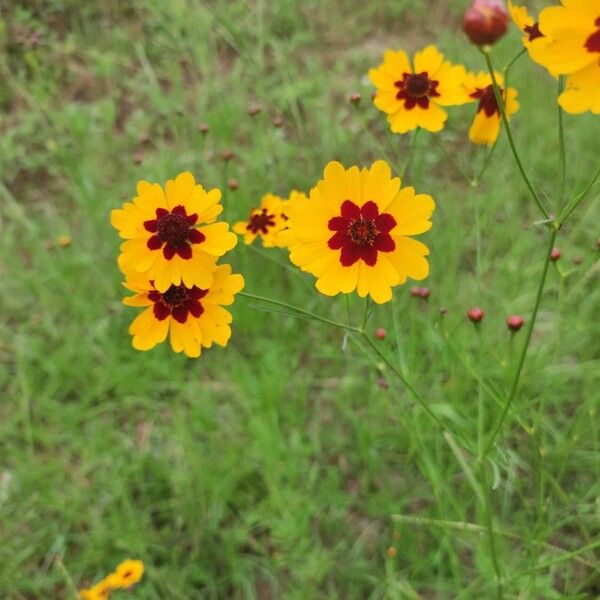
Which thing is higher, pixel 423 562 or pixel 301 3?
pixel 301 3

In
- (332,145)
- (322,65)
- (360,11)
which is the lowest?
(332,145)

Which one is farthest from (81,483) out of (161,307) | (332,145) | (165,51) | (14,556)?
(165,51)

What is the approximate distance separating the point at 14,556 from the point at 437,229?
6.38 feet

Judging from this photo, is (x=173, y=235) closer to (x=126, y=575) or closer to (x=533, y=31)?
(x=533, y=31)

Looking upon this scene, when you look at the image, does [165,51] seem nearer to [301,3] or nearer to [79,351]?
[301,3]

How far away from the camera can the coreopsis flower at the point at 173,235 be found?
1.21m

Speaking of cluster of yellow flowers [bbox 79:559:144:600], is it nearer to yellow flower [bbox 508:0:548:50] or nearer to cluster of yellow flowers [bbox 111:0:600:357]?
cluster of yellow flowers [bbox 111:0:600:357]

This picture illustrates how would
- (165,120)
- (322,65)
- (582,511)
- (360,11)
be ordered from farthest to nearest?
(360,11) → (322,65) → (165,120) → (582,511)

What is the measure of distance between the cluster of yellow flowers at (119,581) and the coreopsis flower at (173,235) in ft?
3.07

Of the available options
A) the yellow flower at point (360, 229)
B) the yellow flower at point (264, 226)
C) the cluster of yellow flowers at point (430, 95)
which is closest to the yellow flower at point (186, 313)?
the yellow flower at point (360, 229)

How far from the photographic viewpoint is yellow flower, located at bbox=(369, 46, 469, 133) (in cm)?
158

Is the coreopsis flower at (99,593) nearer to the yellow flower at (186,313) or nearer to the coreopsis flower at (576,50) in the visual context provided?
the yellow flower at (186,313)

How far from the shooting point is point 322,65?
3.67 metres

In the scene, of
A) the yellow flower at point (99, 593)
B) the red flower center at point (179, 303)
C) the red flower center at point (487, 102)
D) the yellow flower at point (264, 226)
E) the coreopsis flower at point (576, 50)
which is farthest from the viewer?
the yellow flower at point (264, 226)
